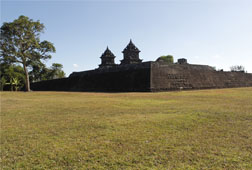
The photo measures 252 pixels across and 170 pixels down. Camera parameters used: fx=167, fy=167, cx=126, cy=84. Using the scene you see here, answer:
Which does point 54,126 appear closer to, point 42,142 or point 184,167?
point 42,142

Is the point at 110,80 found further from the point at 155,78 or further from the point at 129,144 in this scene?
the point at 129,144

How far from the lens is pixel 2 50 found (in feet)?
61.0

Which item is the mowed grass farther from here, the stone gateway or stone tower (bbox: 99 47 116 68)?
stone tower (bbox: 99 47 116 68)

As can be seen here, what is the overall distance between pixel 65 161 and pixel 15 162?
2.32ft

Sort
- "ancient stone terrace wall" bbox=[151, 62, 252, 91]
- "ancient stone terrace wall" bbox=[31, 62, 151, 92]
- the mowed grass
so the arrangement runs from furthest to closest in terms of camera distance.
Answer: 1. "ancient stone terrace wall" bbox=[31, 62, 151, 92]
2. "ancient stone terrace wall" bbox=[151, 62, 252, 91]
3. the mowed grass

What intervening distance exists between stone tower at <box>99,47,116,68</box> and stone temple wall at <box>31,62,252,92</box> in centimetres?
822

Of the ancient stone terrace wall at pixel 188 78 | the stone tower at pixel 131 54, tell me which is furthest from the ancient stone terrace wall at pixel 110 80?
the stone tower at pixel 131 54

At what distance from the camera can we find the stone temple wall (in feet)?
59.6

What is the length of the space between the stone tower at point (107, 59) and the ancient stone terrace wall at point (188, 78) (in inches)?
712

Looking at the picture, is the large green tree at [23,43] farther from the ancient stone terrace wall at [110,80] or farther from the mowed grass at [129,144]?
the mowed grass at [129,144]

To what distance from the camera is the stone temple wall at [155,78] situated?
18.2 m

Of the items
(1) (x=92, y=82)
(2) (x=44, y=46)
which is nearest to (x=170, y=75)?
(1) (x=92, y=82)

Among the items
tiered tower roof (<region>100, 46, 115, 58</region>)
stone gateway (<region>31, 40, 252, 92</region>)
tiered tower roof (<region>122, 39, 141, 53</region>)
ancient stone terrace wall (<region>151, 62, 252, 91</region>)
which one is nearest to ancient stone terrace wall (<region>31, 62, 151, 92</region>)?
stone gateway (<region>31, 40, 252, 92</region>)

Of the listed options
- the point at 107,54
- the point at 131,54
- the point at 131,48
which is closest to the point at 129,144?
the point at 131,54
